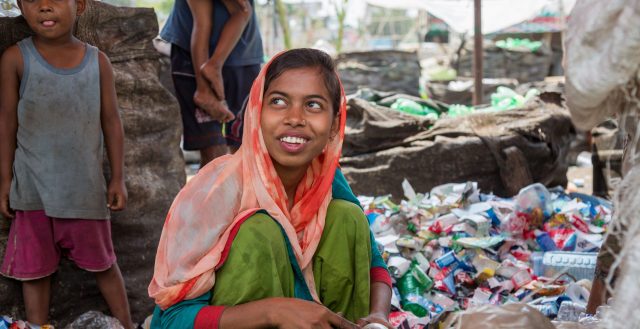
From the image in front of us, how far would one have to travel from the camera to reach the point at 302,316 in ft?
6.81

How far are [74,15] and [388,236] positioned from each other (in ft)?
6.04

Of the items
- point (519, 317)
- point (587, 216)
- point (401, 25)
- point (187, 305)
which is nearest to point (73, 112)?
point (187, 305)

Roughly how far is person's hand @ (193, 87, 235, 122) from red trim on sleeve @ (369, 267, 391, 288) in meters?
1.47

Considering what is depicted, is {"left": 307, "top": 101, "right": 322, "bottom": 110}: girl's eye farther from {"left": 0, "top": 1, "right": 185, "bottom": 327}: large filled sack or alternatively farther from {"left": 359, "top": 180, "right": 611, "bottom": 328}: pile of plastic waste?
{"left": 0, "top": 1, "right": 185, "bottom": 327}: large filled sack

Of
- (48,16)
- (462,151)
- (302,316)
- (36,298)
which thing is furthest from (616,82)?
(462,151)

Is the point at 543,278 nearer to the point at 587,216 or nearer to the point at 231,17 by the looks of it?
the point at 587,216

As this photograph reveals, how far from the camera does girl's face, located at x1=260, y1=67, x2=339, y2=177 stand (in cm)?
231

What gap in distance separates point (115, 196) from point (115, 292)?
377 millimetres

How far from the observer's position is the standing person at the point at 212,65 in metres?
3.78

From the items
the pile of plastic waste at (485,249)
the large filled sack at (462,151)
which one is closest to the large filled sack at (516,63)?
the large filled sack at (462,151)

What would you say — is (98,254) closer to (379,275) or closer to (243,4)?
(379,275)

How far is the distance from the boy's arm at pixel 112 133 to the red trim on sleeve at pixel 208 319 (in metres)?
1.12

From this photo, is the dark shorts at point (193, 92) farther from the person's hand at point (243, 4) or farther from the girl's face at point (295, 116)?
the girl's face at point (295, 116)

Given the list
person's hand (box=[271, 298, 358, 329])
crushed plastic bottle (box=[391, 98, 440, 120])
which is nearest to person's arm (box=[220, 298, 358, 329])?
person's hand (box=[271, 298, 358, 329])
